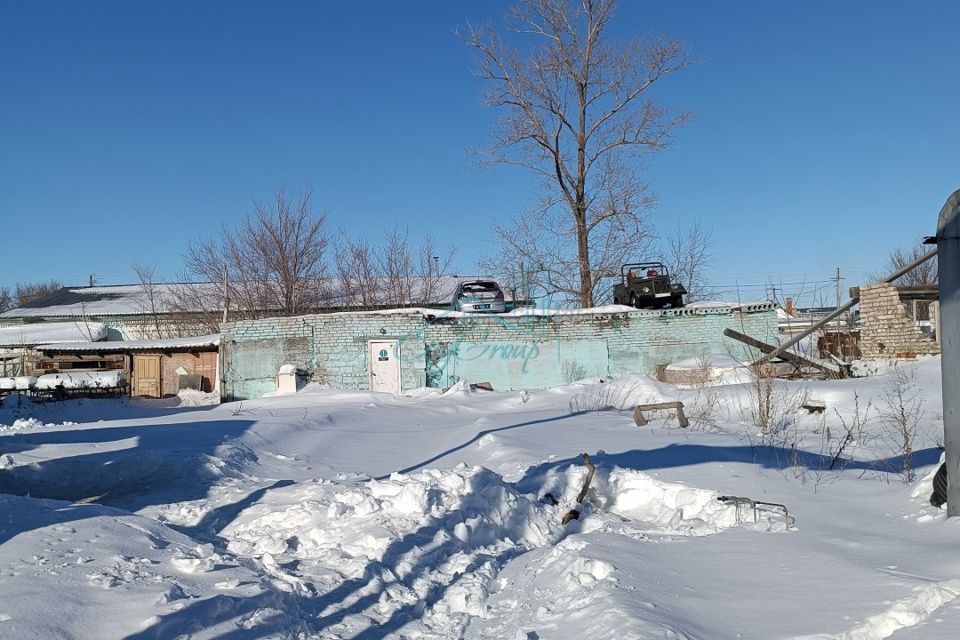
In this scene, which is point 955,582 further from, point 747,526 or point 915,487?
point 915,487

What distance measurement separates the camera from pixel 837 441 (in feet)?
41.5

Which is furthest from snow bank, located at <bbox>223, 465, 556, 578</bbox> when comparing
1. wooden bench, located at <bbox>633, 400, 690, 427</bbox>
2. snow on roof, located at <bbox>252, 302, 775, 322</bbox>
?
snow on roof, located at <bbox>252, 302, 775, 322</bbox>

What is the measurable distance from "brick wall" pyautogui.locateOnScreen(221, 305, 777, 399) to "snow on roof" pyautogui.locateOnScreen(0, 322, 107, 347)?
16.3 metres

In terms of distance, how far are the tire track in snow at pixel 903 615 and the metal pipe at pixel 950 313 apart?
7.61 feet

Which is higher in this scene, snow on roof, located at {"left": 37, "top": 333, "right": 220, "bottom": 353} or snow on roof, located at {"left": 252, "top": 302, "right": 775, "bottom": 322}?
snow on roof, located at {"left": 252, "top": 302, "right": 775, "bottom": 322}

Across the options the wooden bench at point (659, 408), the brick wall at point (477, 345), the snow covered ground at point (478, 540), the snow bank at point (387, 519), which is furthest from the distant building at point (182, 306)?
the snow bank at point (387, 519)

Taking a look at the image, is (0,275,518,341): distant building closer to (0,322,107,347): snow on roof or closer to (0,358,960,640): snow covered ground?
(0,322,107,347): snow on roof

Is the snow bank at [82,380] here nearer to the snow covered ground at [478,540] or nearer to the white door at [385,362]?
the white door at [385,362]

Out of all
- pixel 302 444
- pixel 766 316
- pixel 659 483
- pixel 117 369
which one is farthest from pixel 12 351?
pixel 659 483

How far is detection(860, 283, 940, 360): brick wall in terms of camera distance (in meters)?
Answer: 20.0

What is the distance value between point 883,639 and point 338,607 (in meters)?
3.35

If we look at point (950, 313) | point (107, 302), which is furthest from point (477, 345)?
point (107, 302)

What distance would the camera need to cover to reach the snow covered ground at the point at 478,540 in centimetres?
455

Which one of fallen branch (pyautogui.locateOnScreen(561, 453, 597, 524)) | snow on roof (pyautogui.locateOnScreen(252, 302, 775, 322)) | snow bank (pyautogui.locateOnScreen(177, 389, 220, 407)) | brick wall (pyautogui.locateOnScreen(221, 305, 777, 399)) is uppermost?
snow on roof (pyautogui.locateOnScreen(252, 302, 775, 322))
